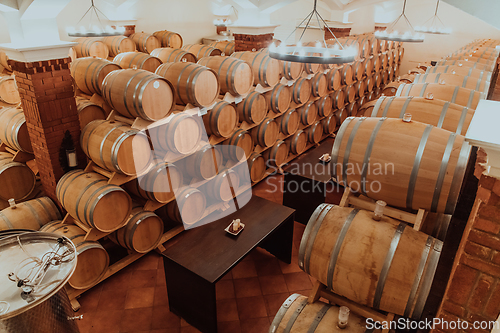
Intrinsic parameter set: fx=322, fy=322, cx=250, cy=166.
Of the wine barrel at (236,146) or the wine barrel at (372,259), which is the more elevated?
the wine barrel at (372,259)

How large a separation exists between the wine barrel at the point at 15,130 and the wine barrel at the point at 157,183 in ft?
4.56

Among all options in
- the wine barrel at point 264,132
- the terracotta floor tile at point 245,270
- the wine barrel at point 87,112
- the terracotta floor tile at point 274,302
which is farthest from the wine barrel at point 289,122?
the terracotta floor tile at point 274,302

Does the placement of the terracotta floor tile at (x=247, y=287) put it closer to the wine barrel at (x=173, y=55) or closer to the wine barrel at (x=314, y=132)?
the wine barrel at (x=314, y=132)

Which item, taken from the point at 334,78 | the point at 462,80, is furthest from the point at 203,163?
the point at 334,78

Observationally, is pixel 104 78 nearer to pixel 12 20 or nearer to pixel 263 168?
pixel 12 20

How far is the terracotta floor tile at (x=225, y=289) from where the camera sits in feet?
12.4

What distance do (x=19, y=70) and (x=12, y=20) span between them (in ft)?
1.59

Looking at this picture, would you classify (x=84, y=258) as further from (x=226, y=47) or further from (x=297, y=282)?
(x=226, y=47)

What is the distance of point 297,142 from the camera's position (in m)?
6.82

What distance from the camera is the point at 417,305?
1918mm

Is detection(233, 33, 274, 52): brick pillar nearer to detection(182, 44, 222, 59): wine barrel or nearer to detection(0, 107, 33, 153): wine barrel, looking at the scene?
detection(182, 44, 222, 59): wine barrel

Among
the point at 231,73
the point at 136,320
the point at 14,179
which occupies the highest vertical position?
the point at 231,73

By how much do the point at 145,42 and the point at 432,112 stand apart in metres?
8.22

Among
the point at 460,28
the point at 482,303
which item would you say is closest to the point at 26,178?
the point at 482,303
